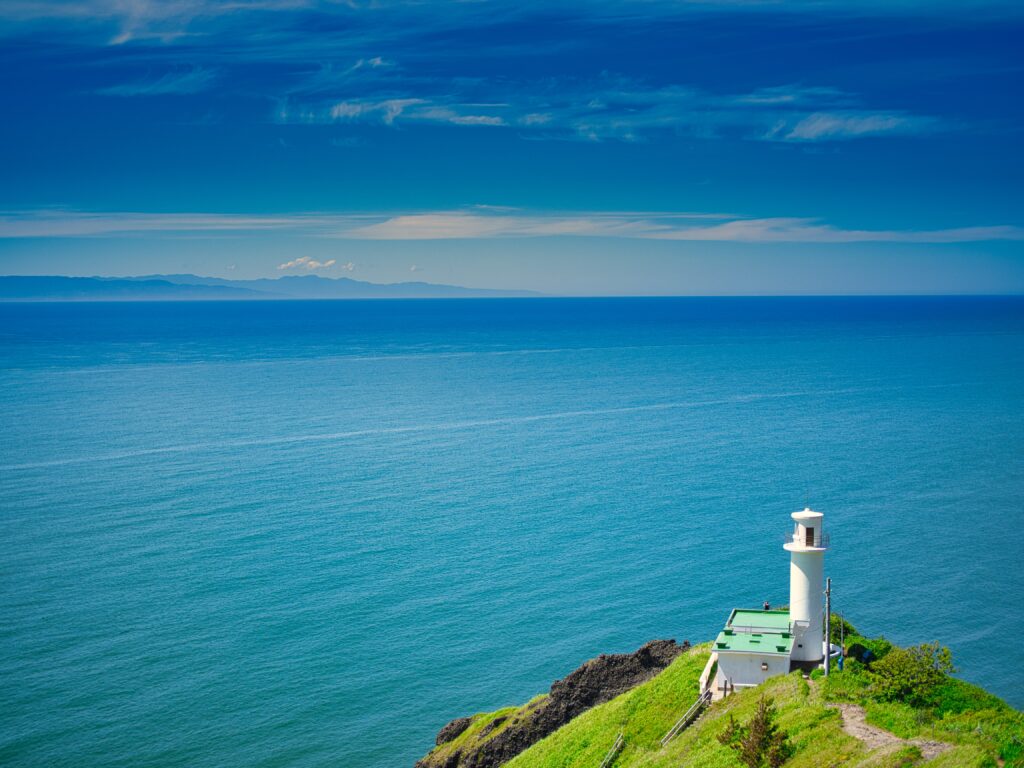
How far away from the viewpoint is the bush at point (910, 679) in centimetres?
3058

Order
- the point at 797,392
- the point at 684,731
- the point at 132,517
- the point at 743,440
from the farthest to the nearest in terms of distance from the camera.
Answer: the point at 797,392
the point at 743,440
the point at 132,517
the point at 684,731

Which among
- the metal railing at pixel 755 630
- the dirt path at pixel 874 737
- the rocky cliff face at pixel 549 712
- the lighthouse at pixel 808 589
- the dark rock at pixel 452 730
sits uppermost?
the lighthouse at pixel 808 589

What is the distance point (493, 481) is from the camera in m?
88.4

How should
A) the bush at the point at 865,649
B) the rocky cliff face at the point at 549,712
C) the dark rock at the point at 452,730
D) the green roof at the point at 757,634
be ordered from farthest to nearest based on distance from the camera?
the dark rock at the point at 452,730
the rocky cliff face at the point at 549,712
the bush at the point at 865,649
the green roof at the point at 757,634

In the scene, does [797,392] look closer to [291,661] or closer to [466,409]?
[466,409]

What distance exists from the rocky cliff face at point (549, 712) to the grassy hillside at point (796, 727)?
173 cm

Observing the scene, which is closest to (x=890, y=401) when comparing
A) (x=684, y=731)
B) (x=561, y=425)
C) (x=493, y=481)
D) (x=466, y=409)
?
(x=561, y=425)

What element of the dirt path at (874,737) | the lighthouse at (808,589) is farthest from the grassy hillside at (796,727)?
the lighthouse at (808,589)

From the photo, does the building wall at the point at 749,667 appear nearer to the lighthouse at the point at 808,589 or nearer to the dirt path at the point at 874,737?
the lighthouse at the point at 808,589

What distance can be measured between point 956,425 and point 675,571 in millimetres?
65841

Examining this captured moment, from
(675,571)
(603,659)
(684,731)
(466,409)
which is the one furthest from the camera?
(466,409)

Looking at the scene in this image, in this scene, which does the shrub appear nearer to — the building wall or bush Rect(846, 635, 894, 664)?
the building wall

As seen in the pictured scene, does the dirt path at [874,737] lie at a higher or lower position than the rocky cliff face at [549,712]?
higher

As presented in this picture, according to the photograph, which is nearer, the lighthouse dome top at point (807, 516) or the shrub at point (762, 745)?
the shrub at point (762, 745)
